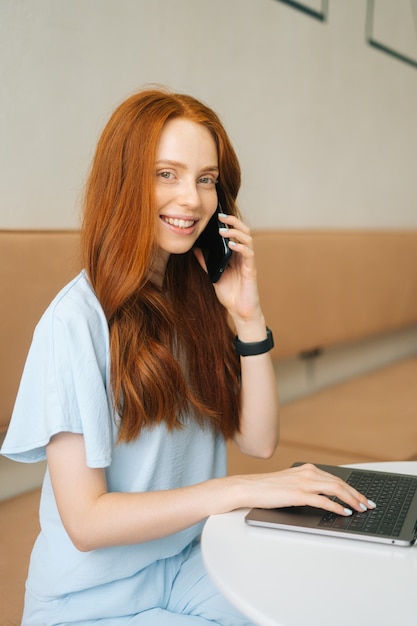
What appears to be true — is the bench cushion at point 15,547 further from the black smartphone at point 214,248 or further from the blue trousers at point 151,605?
the black smartphone at point 214,248

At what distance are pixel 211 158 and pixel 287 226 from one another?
6.25 ft

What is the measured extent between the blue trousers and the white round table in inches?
8.9

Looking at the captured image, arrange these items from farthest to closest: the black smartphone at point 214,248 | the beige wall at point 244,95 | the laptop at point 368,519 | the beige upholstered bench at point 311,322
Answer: the beige wall at point 244,95, the beige upholstered bench at point 311,322, the black smartphone at point 214,248, the laptop at point 368,519

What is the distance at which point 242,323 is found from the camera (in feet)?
4.83

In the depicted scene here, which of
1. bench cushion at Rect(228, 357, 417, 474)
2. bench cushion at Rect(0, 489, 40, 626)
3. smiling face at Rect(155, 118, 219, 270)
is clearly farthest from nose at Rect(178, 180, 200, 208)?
bench cushion at Rect(228, 357, 417, 474)

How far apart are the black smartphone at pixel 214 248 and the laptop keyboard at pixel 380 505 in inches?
18.9

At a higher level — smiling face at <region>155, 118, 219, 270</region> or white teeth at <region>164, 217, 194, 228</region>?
smiling face at <region>155, 118, 219, 270</region>

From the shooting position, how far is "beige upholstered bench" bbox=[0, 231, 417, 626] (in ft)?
5.74

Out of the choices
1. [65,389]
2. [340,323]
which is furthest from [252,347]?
[340,323]

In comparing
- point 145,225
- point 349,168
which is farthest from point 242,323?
point 349,168

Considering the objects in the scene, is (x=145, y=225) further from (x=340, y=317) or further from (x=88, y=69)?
(x=340, y=317)

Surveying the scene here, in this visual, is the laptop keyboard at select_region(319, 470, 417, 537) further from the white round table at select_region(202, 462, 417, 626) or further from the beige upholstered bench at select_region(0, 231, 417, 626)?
the beige upholstered bench at select_region(0, 231, 417, 626)

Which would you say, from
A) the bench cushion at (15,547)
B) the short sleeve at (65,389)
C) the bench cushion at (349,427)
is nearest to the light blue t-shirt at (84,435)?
the short sleeve at (65,389)

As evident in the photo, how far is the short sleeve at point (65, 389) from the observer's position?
112 cm
